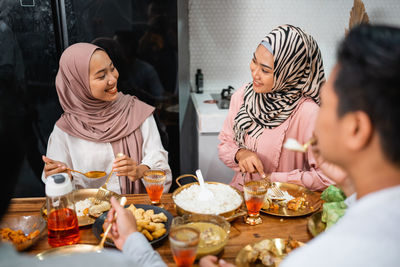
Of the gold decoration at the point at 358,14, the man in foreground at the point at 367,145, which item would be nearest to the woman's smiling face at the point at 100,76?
the man in foreground at the point at 367,145

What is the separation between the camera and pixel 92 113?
Result: 210 cm

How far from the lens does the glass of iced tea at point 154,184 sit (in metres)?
1.48

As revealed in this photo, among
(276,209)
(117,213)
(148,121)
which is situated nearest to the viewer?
(117,213)

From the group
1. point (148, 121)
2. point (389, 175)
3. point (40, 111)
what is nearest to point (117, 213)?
point (389, 175)

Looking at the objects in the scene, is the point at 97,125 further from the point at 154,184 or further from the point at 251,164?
the point at 251,164

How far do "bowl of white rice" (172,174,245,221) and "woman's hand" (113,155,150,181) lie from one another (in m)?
0.38

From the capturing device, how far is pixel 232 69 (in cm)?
371

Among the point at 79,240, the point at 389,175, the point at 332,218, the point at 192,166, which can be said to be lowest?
the point at 192,166

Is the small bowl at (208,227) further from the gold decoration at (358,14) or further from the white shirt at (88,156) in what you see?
the gold decoration at (358,14)

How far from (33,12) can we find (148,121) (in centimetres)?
127

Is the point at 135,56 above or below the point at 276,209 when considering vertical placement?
above

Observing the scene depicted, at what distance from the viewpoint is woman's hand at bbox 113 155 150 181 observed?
1735mm

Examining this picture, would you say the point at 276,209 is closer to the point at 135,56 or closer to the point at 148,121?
the point at 148,121

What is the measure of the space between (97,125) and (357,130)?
1.65 meters
